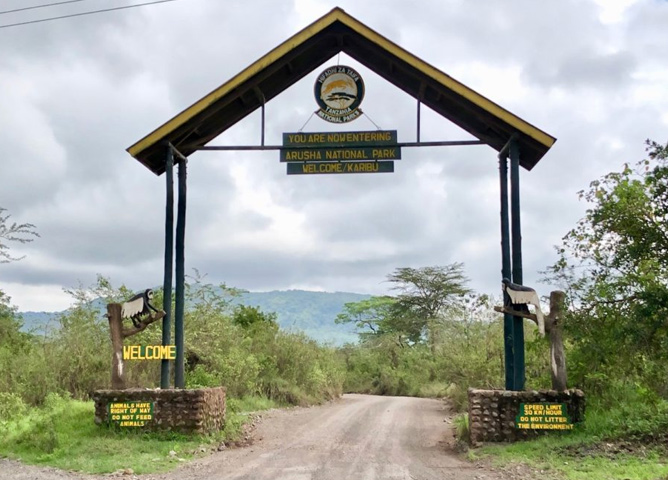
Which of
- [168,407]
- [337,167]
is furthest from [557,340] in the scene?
[168,407]

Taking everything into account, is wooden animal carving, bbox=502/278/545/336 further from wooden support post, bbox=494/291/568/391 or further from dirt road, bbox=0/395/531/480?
dirt road, bbox=0/395/531/480

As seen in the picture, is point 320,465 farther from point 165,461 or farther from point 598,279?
point 598,279

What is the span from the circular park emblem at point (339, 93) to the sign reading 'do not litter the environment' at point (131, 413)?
20.0 ft

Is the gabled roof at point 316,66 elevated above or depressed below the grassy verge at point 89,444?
above

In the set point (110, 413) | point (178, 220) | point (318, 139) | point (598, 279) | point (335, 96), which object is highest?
point (335, 96)

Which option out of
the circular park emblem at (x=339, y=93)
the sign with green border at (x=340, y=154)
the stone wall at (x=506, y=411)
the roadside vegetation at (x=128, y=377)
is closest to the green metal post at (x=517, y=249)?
the stone wall at (x=506, y=411)

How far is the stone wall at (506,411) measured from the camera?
1090 centimetres

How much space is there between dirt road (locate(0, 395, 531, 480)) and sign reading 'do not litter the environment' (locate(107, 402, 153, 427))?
1.47 m

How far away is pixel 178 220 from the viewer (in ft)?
42.9

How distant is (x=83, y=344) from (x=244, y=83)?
8009 millimetres

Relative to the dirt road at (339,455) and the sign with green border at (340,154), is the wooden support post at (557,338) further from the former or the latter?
the sign with green border at (340,154)

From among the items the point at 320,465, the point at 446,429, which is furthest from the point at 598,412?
the point at 320,465

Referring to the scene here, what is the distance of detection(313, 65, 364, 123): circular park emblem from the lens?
502 inches

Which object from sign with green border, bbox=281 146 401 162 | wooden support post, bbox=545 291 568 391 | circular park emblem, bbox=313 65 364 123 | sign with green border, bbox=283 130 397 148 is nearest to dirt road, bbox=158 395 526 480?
wooden support post, bbox=545 291 568 391
